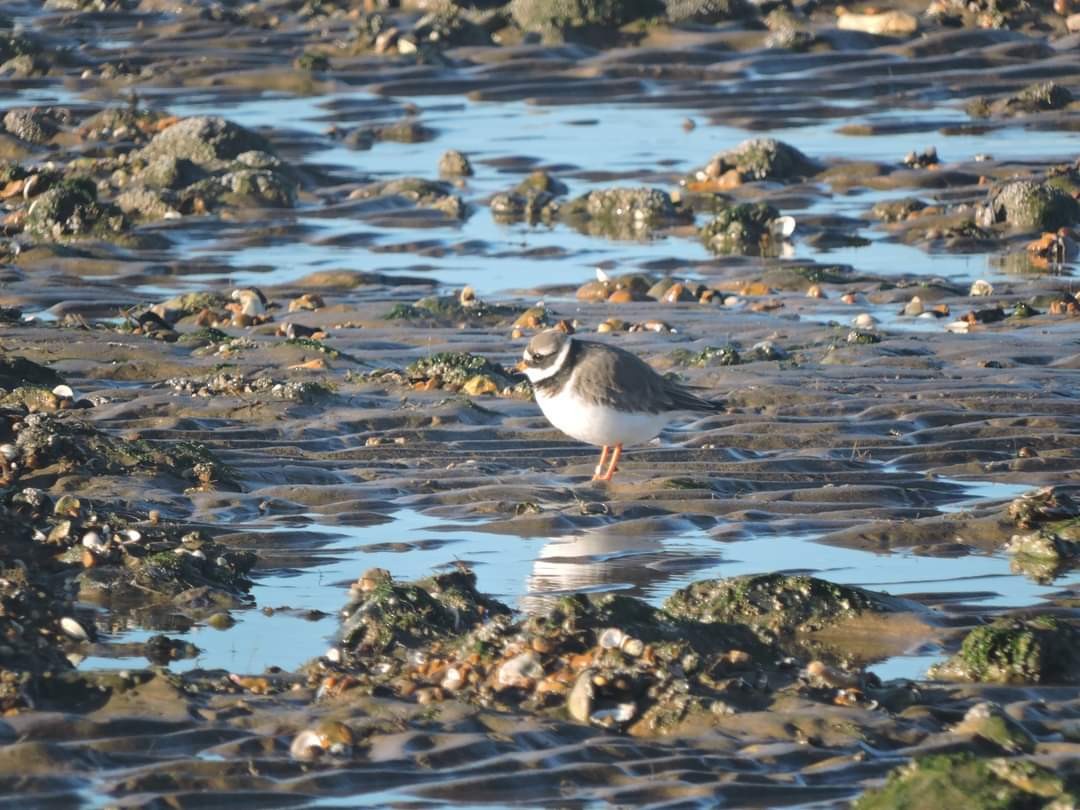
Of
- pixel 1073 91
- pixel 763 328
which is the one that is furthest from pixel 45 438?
pixel 1073 91

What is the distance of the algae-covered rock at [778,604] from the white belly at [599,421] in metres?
1.94

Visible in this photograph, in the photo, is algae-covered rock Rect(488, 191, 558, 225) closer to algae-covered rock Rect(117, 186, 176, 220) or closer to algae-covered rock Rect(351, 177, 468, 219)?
algae-covered rock Rect(351, 177, 468, 219)

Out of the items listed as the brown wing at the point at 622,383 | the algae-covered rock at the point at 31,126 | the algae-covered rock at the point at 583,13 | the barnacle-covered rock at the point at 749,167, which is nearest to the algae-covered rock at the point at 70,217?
the algae-covered rock at the point at 31,126

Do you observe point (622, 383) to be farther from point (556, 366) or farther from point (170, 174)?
point (170, 174)

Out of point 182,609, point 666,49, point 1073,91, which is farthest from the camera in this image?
point 666,49

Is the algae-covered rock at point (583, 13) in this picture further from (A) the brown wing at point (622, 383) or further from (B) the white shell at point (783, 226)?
(A) the brown wing at point (622, 383)

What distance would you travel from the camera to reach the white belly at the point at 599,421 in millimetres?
8922

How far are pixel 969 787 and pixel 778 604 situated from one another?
206 centimetres

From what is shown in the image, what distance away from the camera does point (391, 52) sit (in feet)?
90.5

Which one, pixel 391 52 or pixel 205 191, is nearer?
pixel 205 191

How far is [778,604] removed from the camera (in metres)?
6.98

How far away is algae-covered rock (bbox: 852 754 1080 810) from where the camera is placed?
4.89 meters

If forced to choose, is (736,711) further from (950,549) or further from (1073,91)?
(1073,91)

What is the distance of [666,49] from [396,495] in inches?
744
